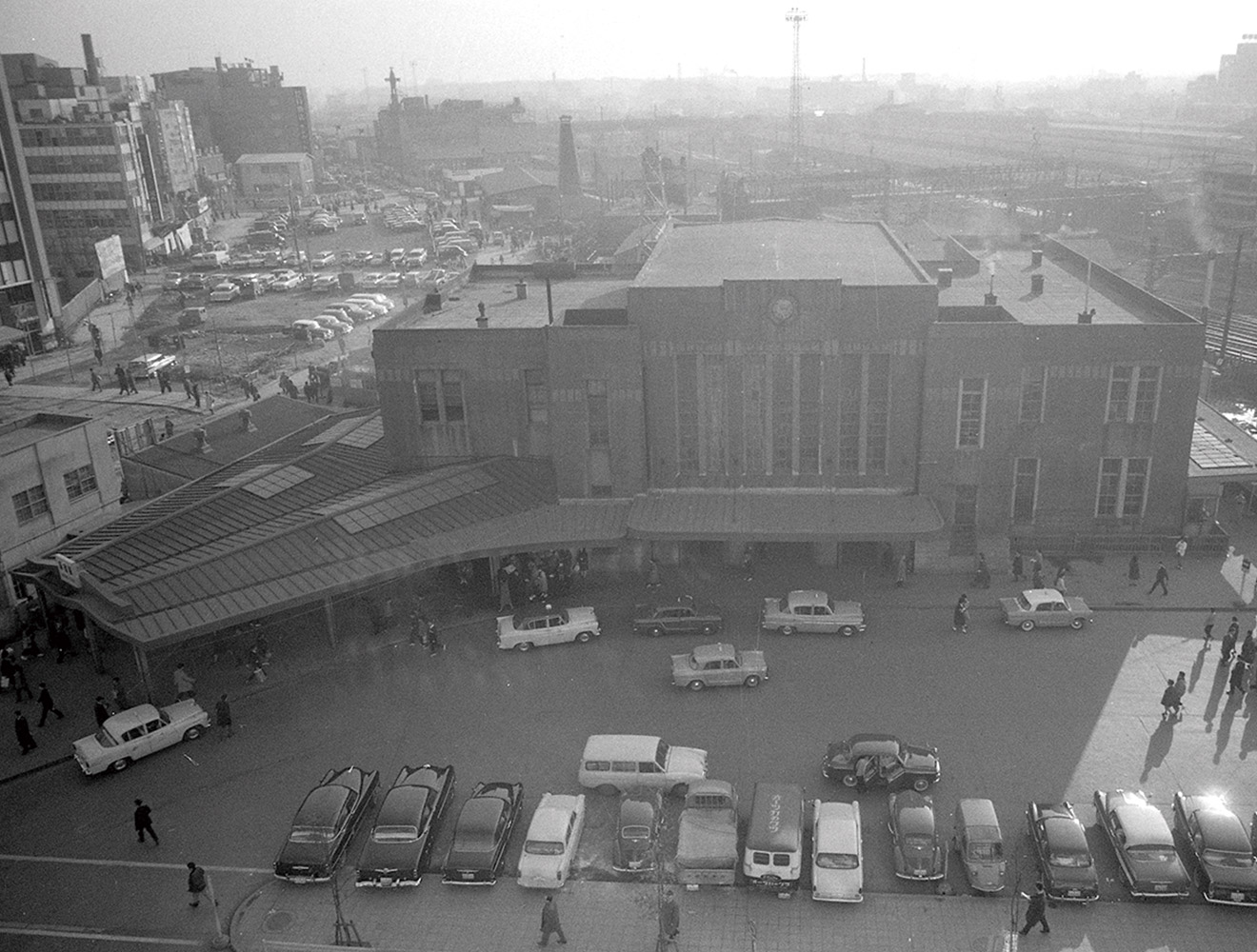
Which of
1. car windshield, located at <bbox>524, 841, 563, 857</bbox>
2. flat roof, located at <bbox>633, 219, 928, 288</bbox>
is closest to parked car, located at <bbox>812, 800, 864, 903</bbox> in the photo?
car windshield, located at <bbox>524, 841, 563, 857</bbox>

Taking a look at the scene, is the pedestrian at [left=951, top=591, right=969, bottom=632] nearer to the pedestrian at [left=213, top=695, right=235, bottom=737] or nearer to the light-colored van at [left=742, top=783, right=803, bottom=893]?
the light-colored van at [left=742, top=783, right=803, bottom=893]

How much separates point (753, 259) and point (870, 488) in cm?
1189

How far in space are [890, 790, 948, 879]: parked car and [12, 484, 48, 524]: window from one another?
33356mm

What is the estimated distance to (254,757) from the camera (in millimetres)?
30344

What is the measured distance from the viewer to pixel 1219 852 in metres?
23.5

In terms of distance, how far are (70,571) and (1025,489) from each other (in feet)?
110

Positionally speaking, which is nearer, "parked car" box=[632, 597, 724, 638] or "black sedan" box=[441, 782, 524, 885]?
"black sedan" box=[441, 782, 524, 885]

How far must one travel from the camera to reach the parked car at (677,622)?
3588 cm

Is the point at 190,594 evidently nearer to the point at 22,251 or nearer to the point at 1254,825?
the point at 1254,825

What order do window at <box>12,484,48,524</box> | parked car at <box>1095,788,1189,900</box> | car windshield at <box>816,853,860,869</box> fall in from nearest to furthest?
parked car at <box>1095,788,1189,900</box>, car windshield at <box>816,853,860,869</box>, window at <box>12,484,48,524</box>

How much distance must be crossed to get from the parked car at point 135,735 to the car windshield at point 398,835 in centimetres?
885

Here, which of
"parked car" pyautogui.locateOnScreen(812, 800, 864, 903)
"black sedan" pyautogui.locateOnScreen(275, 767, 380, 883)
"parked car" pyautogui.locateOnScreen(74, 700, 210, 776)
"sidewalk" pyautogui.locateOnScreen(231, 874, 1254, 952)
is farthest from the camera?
"parked car" pyautogui.locateOnScreen(74, 700, 210, 776)

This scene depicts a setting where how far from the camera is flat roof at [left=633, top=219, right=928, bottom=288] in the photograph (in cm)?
4141

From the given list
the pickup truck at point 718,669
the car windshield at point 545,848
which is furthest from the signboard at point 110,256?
the car windshield at point 545,848
